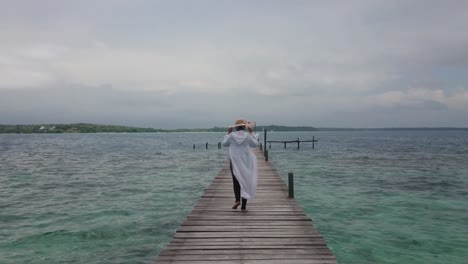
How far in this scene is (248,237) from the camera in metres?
6.86

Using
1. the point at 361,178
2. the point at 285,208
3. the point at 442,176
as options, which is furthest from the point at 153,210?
the point at 442,176

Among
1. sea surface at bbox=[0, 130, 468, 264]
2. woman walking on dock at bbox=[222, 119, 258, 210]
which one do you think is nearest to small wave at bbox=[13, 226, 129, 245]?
sea surface at bbox=[0, 130, 468, 264]

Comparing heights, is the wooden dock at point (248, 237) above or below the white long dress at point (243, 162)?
below

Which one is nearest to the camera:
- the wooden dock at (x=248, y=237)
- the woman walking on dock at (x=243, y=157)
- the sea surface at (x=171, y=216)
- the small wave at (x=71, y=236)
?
the wooden dock at (x=248, y=237)

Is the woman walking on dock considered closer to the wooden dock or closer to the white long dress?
the white long dress

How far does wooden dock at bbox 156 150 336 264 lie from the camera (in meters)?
5.82

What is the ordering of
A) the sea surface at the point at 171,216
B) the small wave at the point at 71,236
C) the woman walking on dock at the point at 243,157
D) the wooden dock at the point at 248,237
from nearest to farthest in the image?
the wooden dock at the point at 248,237, the woman walking on dock at the point at 243,157, the sea surface at the point at 171,216, the small wave at the point at 71,236

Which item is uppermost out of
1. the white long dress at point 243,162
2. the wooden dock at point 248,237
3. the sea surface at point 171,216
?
the white long dress at point 243,162

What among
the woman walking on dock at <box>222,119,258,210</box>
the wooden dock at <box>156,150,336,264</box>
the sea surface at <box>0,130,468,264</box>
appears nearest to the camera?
the wooden dock at <box>156,150,336,264</box>

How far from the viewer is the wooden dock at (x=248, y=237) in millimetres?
5824

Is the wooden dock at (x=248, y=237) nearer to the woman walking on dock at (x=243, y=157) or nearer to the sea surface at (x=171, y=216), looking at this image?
the woman walking on dock at (x=243, y=157)

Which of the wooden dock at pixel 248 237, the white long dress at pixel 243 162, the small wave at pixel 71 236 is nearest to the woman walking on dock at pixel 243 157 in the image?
the white long dress at pixel 243 162

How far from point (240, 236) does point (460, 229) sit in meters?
10.3

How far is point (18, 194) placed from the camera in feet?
65.9
